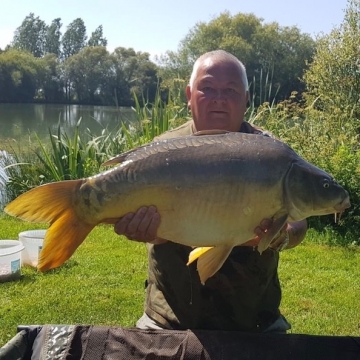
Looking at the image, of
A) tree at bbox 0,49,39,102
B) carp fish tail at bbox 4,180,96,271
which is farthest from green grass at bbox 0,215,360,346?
tree at bbox 0,49,39,102

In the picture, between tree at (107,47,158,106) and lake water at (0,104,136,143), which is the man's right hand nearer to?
lake water at (0,104,136,143)

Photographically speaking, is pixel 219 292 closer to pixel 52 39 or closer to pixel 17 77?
pixel 17 77

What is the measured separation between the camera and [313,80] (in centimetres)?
1053

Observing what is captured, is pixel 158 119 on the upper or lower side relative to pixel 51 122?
upper

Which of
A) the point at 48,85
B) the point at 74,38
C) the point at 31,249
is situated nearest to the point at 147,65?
the point at 48,85

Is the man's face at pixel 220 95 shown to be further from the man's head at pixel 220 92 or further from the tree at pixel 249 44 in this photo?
the tree at pixel 249 44

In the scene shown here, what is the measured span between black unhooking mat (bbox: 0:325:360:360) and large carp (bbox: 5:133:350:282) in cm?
40

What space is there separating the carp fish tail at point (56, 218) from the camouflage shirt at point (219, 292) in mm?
506

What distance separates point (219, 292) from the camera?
1.81 m

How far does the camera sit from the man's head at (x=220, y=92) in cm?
189

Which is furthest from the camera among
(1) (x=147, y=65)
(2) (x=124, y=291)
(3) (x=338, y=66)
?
(1) (x=147, y=65)

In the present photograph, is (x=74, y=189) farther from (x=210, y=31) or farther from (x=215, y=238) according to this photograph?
(x=210, y=31)

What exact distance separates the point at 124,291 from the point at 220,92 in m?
1.69

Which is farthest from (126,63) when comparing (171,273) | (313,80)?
(171,273)
